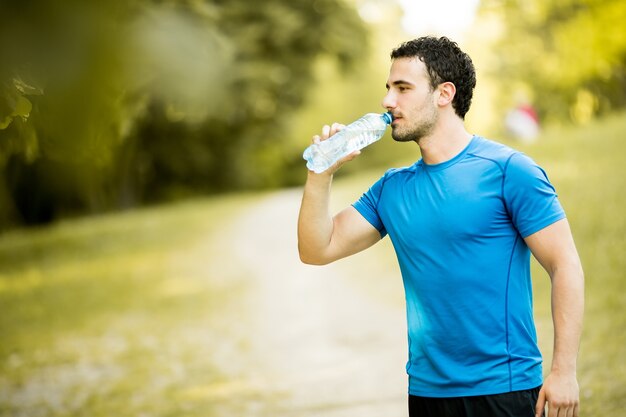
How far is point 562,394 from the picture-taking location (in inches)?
111

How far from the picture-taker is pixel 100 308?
14.3m

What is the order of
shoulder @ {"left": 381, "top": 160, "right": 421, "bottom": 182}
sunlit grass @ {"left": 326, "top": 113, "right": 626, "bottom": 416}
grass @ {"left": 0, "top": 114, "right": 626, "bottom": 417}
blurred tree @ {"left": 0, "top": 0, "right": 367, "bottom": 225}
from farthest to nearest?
grass @ {"left": 0, "top": 114, "right": 626, "bottom": 417}, sunlit grass @ {"left": 326, "top": 113, "right": 626, "bottom": 416}, shoulder @ {"left": 381, "top": 160, "right": 421, "bottom": 182}, blurred tree @ {"left": 0, "top": 0, "right": 367, "bottom": 225}

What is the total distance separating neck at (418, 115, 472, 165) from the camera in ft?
10.5

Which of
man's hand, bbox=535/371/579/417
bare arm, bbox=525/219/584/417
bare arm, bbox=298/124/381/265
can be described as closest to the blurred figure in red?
bare arm, bbox=298/124/381/265

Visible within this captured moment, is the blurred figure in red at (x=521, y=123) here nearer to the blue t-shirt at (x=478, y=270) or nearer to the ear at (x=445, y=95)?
the ear at (x=445, y=95)

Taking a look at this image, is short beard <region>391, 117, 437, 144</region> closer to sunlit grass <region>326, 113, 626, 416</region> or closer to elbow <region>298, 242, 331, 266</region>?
elbow <region>298, 242, 331, 266</region>

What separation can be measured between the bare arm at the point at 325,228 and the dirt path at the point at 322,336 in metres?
4.08

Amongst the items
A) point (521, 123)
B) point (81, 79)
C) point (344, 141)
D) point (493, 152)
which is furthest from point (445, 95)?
point (521, 123)

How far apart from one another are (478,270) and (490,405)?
0.48m

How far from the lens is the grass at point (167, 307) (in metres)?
8.53

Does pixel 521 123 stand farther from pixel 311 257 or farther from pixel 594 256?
pixel 311 257

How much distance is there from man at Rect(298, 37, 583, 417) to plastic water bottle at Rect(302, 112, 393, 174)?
0.13 ft

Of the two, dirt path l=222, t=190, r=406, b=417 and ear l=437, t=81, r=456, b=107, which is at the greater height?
ear l=437, t=81, r=456, b=107

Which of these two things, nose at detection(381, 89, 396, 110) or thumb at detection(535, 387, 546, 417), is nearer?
thumb at detection(535, 387, 546, 417)
